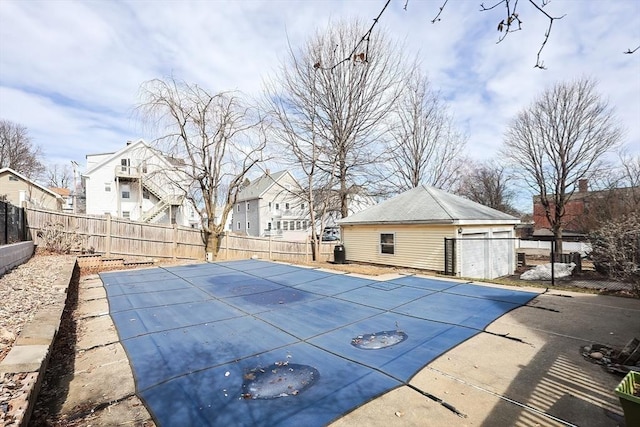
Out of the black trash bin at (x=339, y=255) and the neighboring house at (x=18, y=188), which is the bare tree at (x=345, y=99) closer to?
the black trash bin at (x=339, y=255)

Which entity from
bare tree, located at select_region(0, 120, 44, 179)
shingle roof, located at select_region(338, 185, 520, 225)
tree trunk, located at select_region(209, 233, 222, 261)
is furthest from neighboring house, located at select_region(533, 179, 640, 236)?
bare tree, located at select_region(0, 120, 44, 179)

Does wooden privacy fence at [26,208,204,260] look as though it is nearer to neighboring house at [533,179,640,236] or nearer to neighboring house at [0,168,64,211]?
neighboring house at [0,168,64,211]

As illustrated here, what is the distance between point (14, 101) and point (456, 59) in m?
24.2

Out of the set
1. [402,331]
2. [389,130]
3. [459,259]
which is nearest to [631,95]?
[389,130]

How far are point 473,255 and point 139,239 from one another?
14036 millimetres

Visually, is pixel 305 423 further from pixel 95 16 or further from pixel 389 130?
pixel 389 130

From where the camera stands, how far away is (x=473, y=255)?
12.4 metres

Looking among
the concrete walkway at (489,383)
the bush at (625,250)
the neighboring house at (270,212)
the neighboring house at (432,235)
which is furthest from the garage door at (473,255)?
the neighboring house at (270,212)

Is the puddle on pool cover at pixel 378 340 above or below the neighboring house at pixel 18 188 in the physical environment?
below

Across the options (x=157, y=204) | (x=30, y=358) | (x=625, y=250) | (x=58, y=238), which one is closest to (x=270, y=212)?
(x=157, y=204)

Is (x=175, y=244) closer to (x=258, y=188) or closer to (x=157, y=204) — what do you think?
(x=157, y=204)

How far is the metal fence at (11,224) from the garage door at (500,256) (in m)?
16.8

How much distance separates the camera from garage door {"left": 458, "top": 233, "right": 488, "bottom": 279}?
11.9 metres

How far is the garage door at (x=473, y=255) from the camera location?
11859 mm
